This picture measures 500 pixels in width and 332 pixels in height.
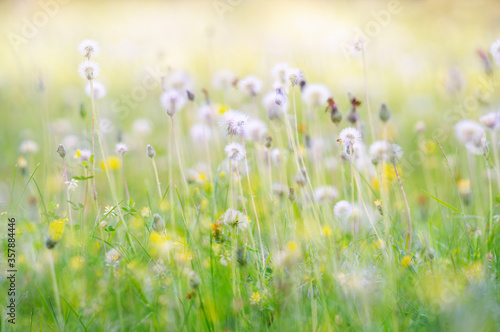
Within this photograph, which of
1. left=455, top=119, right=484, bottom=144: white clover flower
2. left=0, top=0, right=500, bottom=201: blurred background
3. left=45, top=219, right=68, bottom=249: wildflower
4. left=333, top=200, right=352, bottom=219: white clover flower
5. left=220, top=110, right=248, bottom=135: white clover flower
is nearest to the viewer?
left=45, top=219, right=68, bottom=249: wildflower

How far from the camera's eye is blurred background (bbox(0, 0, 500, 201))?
290cm

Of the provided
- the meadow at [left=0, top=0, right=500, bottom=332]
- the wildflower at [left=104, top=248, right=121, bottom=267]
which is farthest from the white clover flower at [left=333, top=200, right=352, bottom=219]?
the wildflower at [left=104, top=248, right=121, bottom=267]

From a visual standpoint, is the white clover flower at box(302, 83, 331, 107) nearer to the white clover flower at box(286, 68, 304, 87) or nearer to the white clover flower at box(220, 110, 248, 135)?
the white clover flower at box(286, 68, 304, 87)

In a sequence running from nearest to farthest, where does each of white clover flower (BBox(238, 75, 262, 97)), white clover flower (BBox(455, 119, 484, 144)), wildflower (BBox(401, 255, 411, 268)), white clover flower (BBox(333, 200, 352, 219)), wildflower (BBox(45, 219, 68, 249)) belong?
wildflower (BBox(45, 219, 68, 249)), wildflower (BBox(401, 255, 411, 268)), white clover flower (BBox(455, 119, 484, 144)), white clover flower (BBox(333, 200, 352, 219)), white clover flower (BBox(238, 75, 262, 97))

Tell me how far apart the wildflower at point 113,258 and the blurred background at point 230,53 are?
36.7 inches

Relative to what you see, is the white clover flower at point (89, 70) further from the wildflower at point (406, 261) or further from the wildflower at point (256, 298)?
the wildflower at point (406, 261)

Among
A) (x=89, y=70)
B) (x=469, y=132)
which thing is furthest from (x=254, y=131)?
(x=469, y=132)

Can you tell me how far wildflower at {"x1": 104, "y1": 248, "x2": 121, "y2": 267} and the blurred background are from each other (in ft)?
3.06

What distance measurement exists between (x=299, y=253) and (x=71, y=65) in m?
4.43

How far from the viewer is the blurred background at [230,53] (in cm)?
290

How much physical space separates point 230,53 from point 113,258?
398 centimetres

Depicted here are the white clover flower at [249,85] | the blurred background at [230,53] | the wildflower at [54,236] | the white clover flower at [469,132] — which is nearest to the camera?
the wildflower at [54,236]

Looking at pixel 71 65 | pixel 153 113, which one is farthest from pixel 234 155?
pixel 71 65

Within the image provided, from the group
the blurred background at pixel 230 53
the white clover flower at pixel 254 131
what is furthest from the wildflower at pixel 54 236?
the blurred background at pixel 230 53
